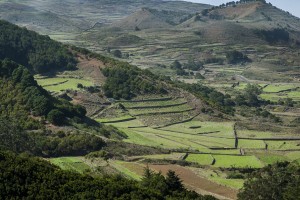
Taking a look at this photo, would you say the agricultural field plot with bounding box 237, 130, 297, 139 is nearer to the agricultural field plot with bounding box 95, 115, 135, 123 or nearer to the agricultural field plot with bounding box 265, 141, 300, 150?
the agricultural field plot with bounding box 265, 141, 300, 150

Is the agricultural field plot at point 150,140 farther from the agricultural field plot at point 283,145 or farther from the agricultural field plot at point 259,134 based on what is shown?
the agricultural field plot at point 283,145

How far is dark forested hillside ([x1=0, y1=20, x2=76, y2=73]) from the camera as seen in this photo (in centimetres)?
9188

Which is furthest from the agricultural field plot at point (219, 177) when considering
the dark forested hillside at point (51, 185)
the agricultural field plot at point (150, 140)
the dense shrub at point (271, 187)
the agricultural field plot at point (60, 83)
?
the agricultural field plot at point (60, 83)

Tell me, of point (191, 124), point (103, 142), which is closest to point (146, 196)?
point (103, 142)

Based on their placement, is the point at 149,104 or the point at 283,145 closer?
the point at 283,145

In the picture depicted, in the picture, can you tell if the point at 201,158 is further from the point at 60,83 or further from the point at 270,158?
the point at 60,83

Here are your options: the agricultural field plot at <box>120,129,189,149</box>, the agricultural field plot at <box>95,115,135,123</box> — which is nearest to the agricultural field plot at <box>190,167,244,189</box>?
the agricultural field plot at <box>120,129,189,149</box>

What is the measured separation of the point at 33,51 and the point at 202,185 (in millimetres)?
57184

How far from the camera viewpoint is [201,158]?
56.3m

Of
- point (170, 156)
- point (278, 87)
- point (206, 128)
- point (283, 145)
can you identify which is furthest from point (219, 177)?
point (278, 87)

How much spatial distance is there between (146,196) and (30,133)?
25.3 metres

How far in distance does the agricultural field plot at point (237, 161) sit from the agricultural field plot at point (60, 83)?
3178 cm

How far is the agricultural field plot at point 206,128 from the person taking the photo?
6750 cm

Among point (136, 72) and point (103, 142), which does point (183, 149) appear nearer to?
point (103, 142)
